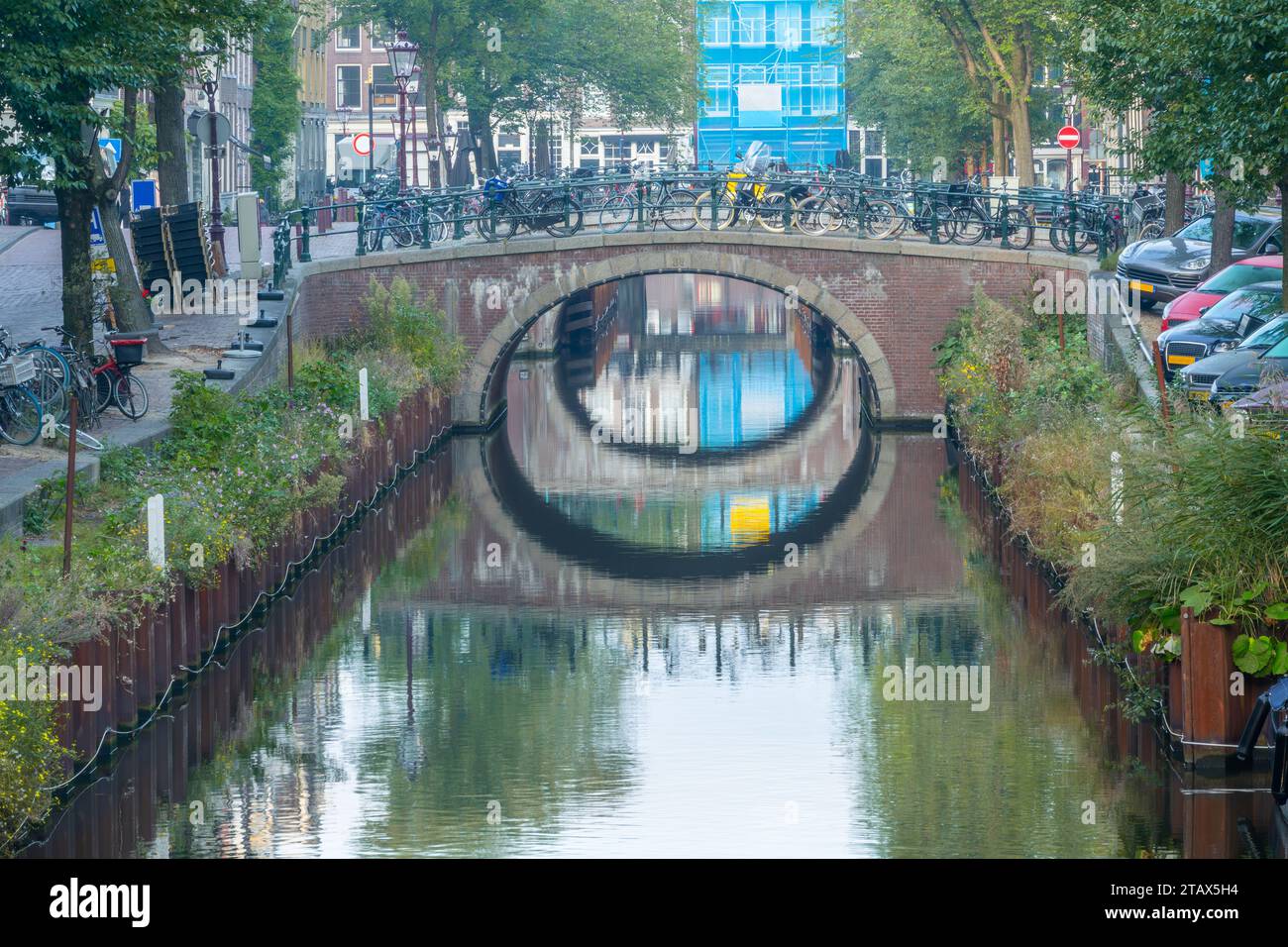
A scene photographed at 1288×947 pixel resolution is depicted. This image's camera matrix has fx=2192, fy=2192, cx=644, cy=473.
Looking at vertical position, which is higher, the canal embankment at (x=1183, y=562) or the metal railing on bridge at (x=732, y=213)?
the metal railing on bridge at (x=732, y=213)

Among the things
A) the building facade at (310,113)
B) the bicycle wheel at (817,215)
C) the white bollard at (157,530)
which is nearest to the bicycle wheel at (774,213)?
the bicycle wheel at (817,215)

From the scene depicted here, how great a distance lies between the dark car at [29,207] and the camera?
55.3 metres

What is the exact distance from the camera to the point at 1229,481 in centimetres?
1636

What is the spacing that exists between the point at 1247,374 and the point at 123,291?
604 inches

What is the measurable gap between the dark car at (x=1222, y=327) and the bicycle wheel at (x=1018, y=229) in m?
8.54

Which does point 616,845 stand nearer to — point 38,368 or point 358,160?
point 38,368

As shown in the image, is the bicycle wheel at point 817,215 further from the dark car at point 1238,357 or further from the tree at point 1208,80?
the dark car at point 1238,357

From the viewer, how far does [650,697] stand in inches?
791

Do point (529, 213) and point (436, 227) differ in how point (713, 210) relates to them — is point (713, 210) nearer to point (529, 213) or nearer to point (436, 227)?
point (529, 213)

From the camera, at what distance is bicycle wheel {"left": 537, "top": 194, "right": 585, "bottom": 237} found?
127ft

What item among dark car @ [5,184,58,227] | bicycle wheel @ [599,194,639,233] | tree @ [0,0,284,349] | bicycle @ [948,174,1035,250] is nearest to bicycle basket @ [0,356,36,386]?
tree @ [0,0,284,349]

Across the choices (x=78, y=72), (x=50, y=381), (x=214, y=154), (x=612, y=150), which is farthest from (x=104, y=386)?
(x=612, y=150)

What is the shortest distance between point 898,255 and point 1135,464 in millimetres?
20594
